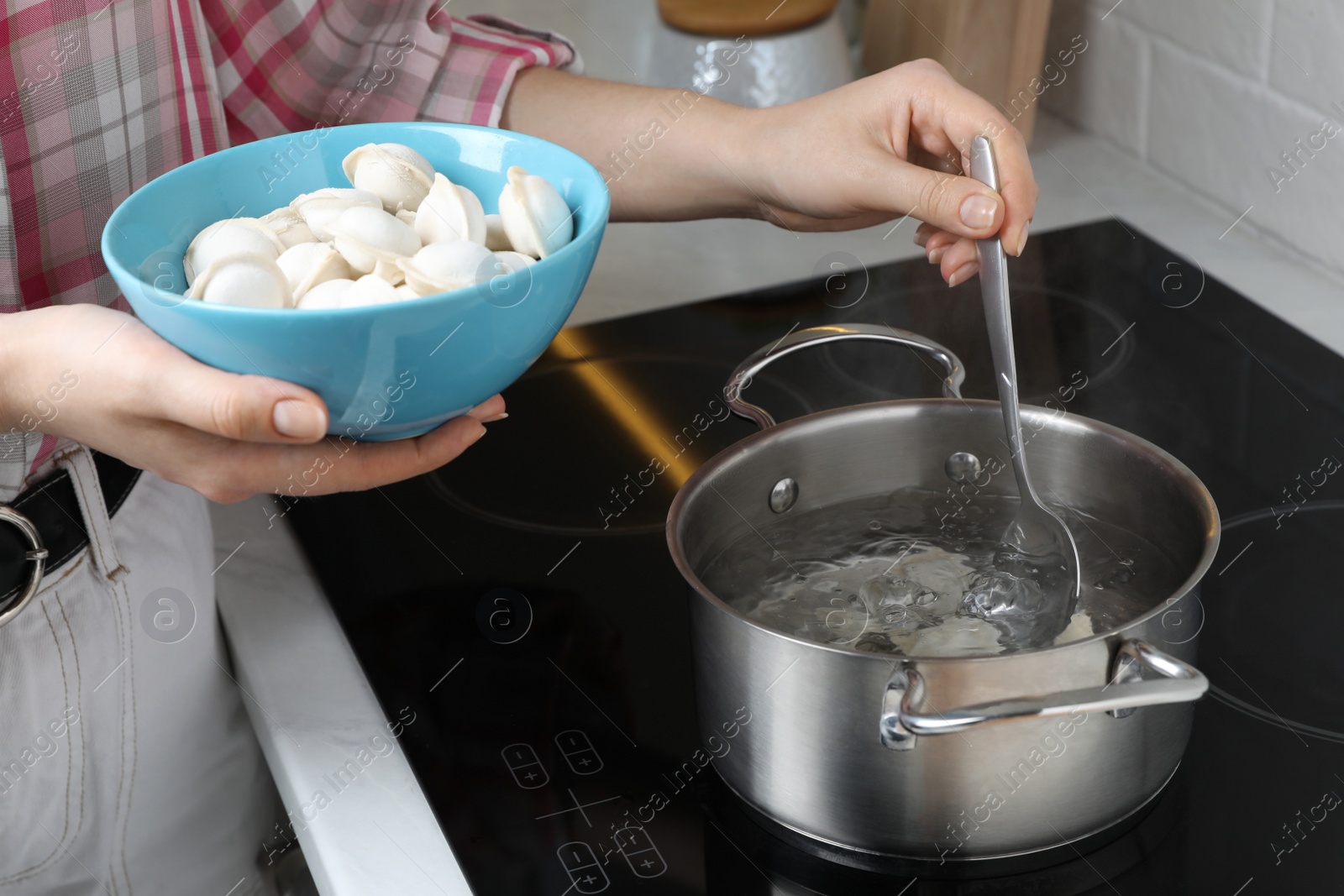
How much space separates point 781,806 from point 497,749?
0.14 meters

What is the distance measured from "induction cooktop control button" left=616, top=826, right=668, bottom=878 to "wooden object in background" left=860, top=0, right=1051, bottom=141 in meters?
0.78

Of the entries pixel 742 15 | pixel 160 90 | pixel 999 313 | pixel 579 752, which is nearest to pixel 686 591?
pixel 579 752

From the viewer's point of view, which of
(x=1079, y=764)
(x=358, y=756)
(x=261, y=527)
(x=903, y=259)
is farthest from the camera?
(x=903, y=259)

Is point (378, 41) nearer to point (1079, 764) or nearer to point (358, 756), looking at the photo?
point (358, 756)

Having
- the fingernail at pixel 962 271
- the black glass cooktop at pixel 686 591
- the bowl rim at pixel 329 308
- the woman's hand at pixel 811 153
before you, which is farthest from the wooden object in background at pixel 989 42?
the bowl rim at pixel 329 308

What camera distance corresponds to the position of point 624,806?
52 cm

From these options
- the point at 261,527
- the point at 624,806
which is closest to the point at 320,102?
the point at 261,527

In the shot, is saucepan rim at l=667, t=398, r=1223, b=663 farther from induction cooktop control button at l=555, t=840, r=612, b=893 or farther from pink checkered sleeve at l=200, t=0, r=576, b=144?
pink checkered sleeve at l=200, t=0, r=576, b=144

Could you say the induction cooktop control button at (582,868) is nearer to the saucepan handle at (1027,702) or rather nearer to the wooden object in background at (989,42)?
the saucepan handle at (1027,702)

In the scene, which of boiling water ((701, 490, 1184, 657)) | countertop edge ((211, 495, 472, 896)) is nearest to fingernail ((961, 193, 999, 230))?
boiling water ((701, 490, 1184, 657))

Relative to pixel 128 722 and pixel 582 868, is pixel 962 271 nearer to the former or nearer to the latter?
pixel 582 868

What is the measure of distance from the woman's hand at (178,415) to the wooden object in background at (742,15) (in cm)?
65

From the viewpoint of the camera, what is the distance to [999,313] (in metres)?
0.59

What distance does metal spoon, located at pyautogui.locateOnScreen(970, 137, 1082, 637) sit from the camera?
536 mm
